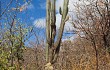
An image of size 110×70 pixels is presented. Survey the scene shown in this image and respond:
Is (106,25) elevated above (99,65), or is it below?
above

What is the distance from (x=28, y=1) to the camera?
548 inches

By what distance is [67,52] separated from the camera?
27656 mm

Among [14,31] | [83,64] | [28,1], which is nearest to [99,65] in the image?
[83,64]

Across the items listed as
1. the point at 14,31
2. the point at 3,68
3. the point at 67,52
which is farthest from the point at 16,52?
the point at 67,52

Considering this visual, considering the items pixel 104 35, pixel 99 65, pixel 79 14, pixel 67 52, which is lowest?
pixel 67 52

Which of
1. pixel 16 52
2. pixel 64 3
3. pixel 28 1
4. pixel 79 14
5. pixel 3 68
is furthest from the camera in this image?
pixel 79 14

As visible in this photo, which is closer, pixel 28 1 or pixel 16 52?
pixel 28 1

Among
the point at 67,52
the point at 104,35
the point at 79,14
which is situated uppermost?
the point at 79,14

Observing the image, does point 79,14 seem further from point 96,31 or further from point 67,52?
point 67,52

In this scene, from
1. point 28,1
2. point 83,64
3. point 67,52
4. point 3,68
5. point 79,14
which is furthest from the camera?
point 67,52

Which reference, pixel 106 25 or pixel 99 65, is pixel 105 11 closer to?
pixel 106 25

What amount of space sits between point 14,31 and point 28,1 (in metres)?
3.15

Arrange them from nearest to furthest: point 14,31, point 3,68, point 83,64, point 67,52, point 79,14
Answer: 1. point 3,68
2. point 83,64
3. point 14,31
4. point 79,14
5. point 67,52

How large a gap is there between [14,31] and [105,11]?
17.5ft
